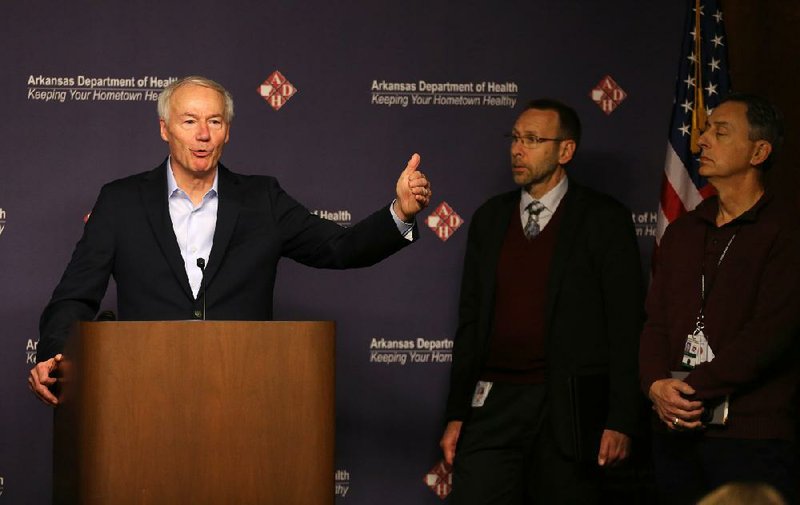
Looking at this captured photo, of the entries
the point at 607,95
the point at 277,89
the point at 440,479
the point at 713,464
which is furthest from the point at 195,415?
the point at 607,95

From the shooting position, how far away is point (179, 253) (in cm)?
348

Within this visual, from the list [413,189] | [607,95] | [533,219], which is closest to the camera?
[413,189]

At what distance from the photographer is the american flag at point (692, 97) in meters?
4.99

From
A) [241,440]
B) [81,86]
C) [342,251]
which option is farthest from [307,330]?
[81,86]

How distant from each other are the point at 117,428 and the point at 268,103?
2.90 meters

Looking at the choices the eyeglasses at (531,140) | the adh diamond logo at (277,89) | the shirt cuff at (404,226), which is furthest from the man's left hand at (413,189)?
the adh diamond logo at (277,89)

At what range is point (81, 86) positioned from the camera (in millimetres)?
5230

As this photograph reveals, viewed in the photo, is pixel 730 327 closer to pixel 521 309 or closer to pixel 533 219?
pixel 521 309

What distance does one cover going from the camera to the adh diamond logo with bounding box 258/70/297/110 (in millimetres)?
5316

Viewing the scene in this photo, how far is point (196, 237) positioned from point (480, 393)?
1.41 m

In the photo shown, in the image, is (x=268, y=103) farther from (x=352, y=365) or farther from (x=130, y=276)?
(x=130, y=276)

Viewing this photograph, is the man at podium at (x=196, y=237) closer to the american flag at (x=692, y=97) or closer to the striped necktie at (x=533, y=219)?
the striped necktie at (x=533, y=219)

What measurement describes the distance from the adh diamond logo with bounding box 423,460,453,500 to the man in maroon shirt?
163 centimetres

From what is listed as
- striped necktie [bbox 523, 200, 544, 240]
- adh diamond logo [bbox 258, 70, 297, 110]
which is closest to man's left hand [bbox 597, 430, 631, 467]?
striped necktie [bbox 523, 200, 544, 240]
